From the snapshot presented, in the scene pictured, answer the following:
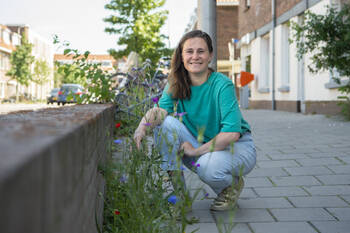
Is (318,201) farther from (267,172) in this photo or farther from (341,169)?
(341,169)

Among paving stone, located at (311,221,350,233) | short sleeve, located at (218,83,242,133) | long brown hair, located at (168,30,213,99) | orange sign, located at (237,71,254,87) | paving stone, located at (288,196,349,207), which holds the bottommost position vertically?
paving stone, located at (311,221,350,233)

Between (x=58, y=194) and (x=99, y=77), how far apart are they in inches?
191

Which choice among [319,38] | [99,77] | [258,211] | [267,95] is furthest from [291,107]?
[258,211]

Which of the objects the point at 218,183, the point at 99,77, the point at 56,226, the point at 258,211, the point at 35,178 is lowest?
the point at 258,211

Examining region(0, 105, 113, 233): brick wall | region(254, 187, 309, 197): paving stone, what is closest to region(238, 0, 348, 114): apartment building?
region(254, 187, 309, 197): paving stone

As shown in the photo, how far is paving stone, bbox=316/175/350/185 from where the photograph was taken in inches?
147

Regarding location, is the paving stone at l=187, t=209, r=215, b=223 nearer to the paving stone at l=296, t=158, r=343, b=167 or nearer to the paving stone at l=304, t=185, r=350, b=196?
the paving stone at l=304, t=185, r=350, b=196

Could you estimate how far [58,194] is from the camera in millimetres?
923

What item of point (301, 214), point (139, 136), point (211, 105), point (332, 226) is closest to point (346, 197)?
point (301, 214)

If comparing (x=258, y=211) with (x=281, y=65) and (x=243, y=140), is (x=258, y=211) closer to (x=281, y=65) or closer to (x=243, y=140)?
(x=243, y=140)

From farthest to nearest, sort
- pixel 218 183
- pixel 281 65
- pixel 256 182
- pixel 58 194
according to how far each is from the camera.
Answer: pixel 281 65 < pixel 256 182 < pixel 218 183 < pixel 58 194

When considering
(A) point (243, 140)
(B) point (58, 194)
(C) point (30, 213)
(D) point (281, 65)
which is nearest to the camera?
(C) point (30, 213)

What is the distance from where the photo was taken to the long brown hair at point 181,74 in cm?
304

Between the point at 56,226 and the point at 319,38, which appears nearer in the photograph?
the point at 56,226
